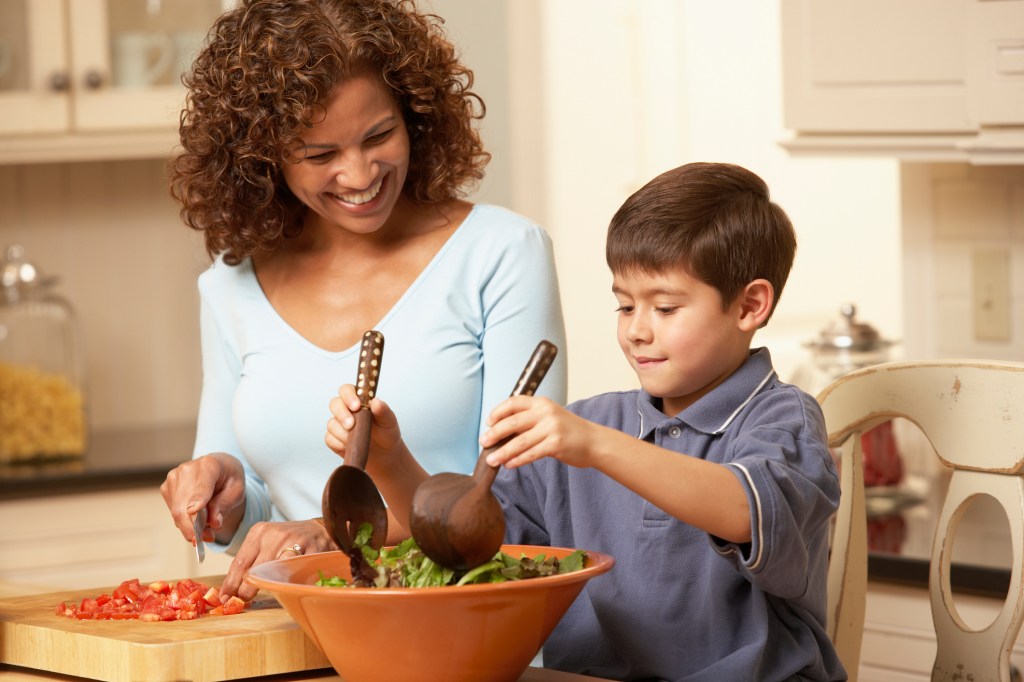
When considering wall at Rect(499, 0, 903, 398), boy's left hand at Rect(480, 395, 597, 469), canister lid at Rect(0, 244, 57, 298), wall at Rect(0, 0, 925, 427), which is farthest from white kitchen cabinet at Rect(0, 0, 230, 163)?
boy's left hand at Rect(480, 395, 597, 469)

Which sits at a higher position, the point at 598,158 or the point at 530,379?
the point at 598,158

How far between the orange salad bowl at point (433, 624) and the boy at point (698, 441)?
18cm

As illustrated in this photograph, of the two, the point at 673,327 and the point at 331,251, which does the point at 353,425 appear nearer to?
the point at 673,327

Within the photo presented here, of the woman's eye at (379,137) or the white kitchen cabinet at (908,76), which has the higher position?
the white kitchen cabinet at (908,76)

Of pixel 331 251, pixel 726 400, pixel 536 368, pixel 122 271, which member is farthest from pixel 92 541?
pixel 536 368

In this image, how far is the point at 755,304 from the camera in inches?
50.6

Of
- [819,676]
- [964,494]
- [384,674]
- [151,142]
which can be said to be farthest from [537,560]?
[151,142]

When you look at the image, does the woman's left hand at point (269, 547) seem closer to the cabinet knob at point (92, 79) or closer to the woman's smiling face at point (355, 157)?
the woman's smiling face at point (355, 157)

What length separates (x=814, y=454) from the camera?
1202 millimetres

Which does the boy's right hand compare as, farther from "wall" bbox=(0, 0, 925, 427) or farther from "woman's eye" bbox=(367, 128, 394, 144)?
"wall" bbox=(0, 0, 925, 427)

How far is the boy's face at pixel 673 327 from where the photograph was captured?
→ 4.10 feet

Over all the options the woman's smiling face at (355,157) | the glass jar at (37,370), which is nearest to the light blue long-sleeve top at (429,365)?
the woman's smiling face at (355,157)

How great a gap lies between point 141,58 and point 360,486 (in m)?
2.20

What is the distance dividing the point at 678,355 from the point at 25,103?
2.20m
